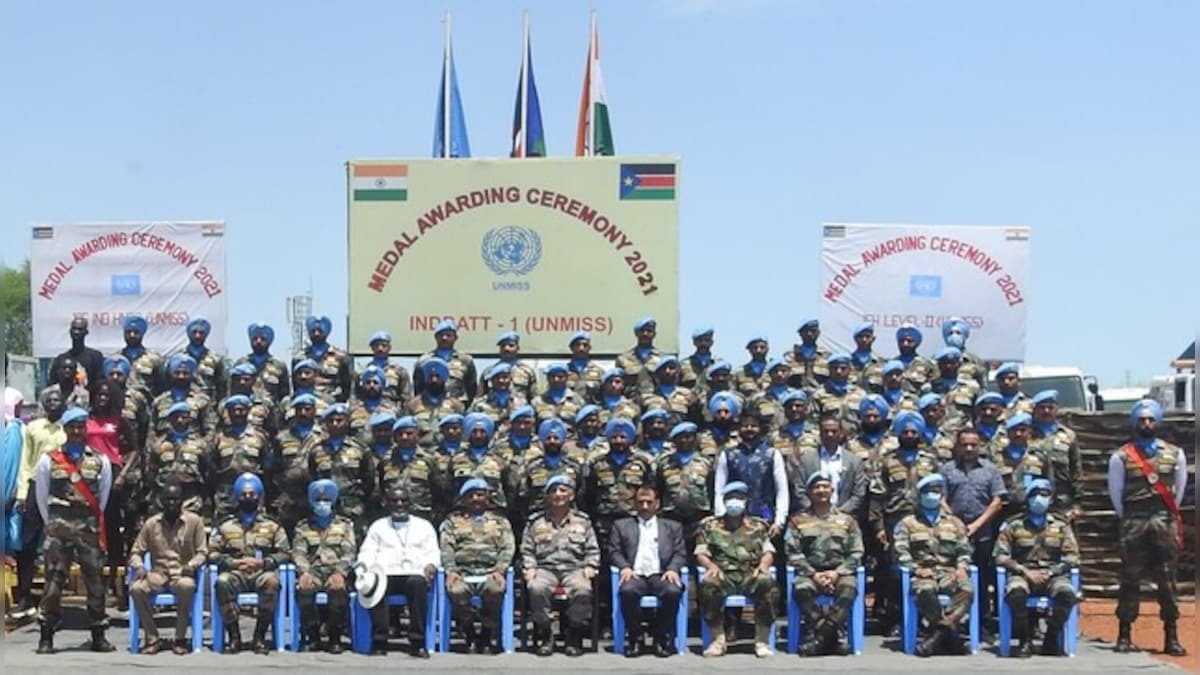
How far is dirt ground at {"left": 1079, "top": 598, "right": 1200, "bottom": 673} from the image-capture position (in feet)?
35.0

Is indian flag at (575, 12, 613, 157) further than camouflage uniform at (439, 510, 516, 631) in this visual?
Yes

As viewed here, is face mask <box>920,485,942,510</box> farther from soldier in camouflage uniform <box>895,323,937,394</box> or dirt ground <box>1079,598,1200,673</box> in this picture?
dirt ground <box>1079,598,1200,673</box>

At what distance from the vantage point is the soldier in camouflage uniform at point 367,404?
11.4m

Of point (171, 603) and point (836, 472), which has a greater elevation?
point (836, 472)

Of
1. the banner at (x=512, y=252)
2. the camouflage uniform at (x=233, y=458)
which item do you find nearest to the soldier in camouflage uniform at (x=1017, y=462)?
the banner at (x=512, y=252)

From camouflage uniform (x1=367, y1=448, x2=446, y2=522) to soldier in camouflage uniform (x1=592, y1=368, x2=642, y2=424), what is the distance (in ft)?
4.51

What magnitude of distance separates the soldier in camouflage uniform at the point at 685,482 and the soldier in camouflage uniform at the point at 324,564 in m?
2.37

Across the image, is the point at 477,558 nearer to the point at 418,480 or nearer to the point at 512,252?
the point at 418,480

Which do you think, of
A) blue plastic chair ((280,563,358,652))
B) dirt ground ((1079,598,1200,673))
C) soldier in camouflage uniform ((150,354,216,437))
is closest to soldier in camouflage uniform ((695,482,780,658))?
blue plastic chair ((280,563,358,652))

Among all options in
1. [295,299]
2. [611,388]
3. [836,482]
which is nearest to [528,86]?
[611,388]

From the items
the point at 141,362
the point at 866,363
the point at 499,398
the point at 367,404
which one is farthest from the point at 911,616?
the point at 141,362

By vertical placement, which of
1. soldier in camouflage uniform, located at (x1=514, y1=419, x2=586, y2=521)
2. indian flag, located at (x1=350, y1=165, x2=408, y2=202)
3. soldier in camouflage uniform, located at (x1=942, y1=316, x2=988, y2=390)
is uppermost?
indian flag, located at (x1=350, y1=165, x2=408, y2=202)

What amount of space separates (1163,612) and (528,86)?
9.42 meters

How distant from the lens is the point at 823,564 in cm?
1040
